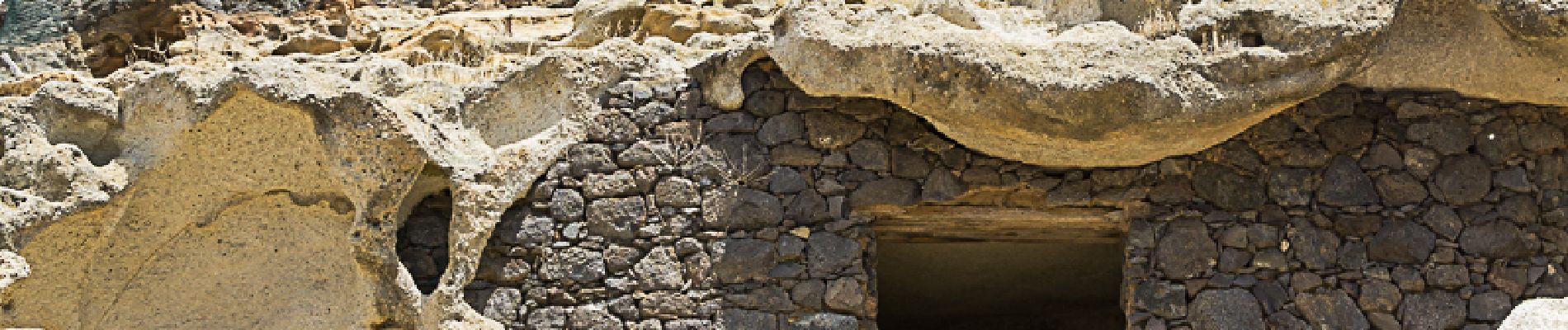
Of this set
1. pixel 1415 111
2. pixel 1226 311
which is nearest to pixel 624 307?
pixel 1226 311

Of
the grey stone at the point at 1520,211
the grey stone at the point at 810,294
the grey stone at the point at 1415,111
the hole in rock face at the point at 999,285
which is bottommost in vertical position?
the hole in rock face at the point at 999,285

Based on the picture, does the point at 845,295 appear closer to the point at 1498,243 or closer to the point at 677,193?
the point at 677,193

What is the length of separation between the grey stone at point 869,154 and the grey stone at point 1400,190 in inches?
98.7

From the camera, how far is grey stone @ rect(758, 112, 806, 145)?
870cm

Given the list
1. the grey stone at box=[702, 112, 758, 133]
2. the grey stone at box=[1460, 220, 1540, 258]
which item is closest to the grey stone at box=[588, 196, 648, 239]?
the grey stone at box=[702, 112, 758, 133]

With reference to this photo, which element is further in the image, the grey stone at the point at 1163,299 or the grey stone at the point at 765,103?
the grey stone at the point at 765,103

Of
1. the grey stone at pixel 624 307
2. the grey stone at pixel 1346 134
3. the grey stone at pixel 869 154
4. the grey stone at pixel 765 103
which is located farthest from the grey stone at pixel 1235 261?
the grey stone at pixel 624 307

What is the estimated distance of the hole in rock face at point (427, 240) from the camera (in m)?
8.63

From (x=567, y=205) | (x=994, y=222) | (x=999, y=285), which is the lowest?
(x=999, y=285)

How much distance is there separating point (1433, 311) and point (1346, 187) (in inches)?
29.0

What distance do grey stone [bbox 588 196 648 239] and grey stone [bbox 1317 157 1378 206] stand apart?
345 cm

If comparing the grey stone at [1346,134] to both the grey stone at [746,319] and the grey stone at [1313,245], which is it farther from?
the grey stone at [746,319]

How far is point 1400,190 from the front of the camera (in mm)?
8609

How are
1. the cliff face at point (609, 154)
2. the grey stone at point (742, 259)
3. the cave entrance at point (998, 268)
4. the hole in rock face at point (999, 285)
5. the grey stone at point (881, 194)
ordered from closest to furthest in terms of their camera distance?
the cliff face at point (609, 154) < the grey stone at point (742, 259) < the grey stone at point (881, 194) < the cave entrance at point (998, 268) < the hole in rock face at point (999, 285)
